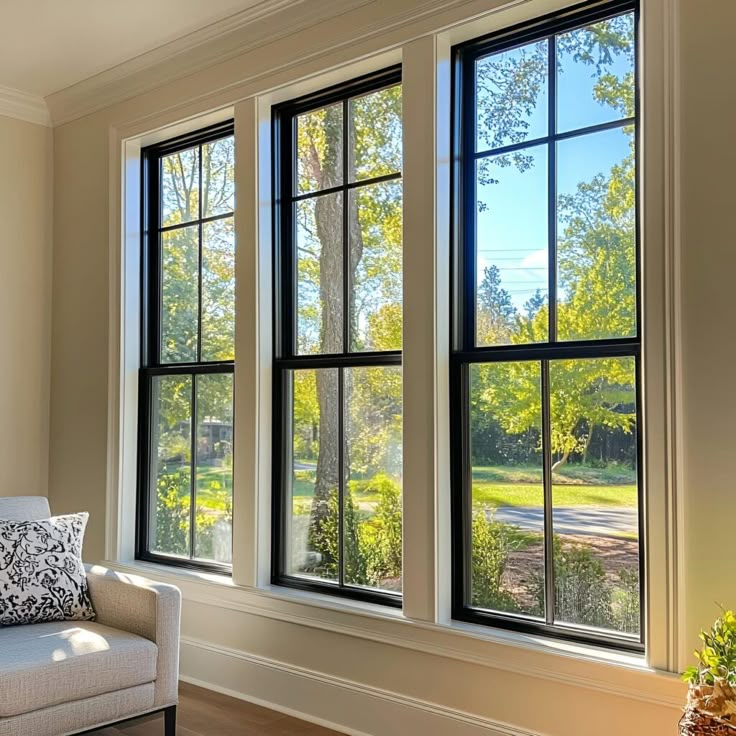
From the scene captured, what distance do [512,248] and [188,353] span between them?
1.85m

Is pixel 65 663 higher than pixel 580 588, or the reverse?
pixel 580 588

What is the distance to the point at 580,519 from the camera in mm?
2771

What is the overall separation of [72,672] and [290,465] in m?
1.27

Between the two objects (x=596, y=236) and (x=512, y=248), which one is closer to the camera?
(x=596, y=236)

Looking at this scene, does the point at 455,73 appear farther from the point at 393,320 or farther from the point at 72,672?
the point at 72,672

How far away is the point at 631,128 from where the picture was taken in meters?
2.73

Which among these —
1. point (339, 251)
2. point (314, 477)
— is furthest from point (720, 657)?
point (339, 251)

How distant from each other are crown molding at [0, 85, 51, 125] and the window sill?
2.66 m

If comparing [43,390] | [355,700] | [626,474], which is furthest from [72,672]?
[43,390]

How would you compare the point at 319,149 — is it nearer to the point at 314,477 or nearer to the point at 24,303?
the point at 314,477

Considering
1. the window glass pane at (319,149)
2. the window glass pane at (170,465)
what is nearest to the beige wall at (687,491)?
the window glass pane at (319,149)

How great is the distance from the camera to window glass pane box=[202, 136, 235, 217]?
3.96m

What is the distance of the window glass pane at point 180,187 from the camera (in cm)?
415

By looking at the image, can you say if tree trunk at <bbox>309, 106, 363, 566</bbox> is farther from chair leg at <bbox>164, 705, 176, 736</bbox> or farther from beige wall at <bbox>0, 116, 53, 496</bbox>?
beige wall at <bbox>0, 116, 53, 496</bbox>
